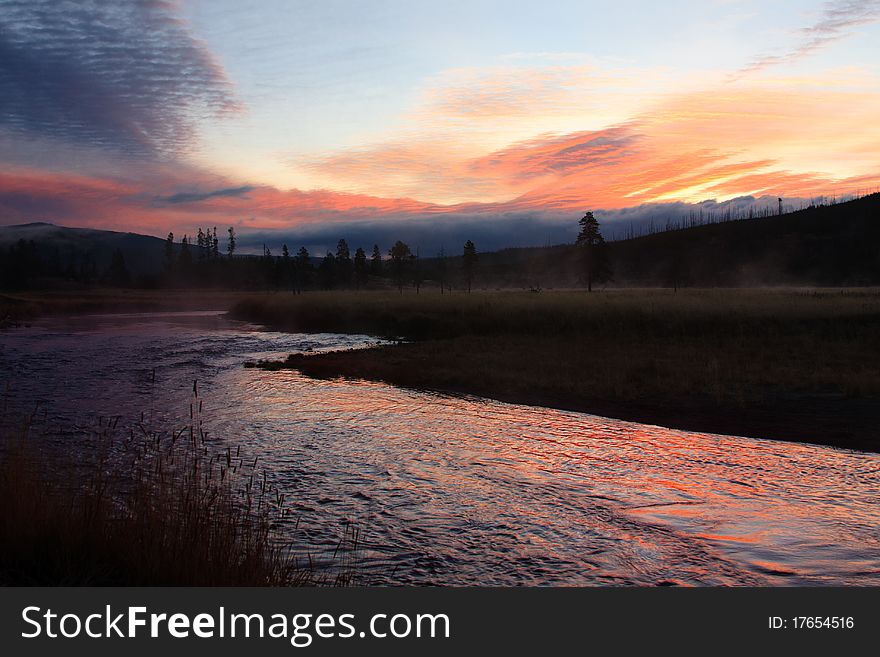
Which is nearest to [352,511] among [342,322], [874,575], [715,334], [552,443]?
[552,443]

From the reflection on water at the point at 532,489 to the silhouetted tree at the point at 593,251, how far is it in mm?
73601

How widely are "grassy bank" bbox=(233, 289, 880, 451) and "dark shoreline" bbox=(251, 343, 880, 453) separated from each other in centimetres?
4

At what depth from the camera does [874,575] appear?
7379mm

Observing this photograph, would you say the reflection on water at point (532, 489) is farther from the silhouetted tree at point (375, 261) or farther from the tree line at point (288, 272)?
the silhouetted tree at point (375, 261)

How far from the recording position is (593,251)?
9081 cm

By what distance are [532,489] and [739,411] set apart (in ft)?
30.6

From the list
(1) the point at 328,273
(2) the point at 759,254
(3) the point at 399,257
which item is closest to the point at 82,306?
(3) the point at 399,257

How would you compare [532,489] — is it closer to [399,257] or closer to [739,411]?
[739,411]

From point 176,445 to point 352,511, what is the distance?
5.75 m

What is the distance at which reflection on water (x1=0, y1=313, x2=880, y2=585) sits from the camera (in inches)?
309

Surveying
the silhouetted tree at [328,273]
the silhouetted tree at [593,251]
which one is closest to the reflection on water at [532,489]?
Answer: the silhouetted tree at [593,251]

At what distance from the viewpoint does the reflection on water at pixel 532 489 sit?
7852 mm

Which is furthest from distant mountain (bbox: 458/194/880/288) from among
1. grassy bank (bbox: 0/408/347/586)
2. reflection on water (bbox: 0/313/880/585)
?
grassy bank (bbox: 0/408/347/586)

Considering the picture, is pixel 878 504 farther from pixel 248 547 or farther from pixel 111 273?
pixel 111 273
